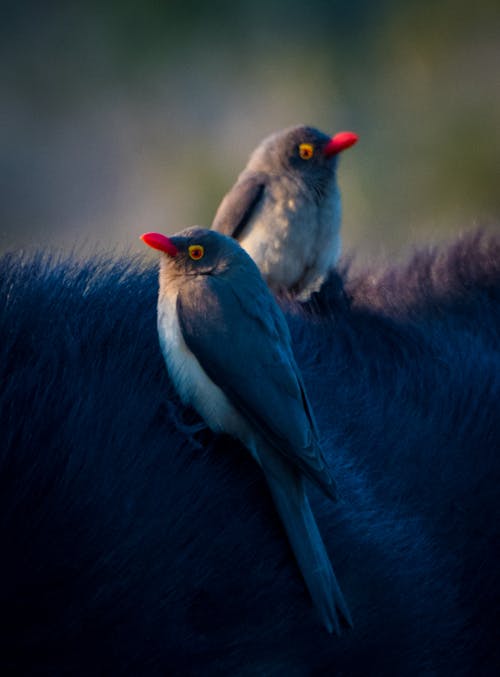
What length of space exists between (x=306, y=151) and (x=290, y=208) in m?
0.13

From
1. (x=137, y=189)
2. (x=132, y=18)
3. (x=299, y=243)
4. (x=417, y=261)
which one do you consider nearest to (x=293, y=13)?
(x=132, y=18)

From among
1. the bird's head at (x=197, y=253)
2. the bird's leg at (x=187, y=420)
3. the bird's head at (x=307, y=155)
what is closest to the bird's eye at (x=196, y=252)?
the bird's head at (x=197, y=253)

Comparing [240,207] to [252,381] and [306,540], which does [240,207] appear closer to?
[252,381]

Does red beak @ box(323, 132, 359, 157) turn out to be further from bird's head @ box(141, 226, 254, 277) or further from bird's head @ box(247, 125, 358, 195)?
bird's head @ box(141, 226, 254, 277)

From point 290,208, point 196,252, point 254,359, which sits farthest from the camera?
point 290,208

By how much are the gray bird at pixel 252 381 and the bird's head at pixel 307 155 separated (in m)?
0.97

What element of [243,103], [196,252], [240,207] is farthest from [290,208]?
[243,103]

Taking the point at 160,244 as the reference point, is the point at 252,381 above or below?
below

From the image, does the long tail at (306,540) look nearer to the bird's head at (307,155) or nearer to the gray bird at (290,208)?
the gray bird at (290,208)

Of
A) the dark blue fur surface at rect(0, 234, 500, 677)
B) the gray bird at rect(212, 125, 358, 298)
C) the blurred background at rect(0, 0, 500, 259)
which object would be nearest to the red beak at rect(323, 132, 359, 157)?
the gray bird at rect(212, 125, 358, 298)

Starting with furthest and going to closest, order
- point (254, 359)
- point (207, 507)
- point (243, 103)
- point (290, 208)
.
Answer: point (243, 103), point (290, 208), point (254, 359), point (207, 507)

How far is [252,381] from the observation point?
110 cm

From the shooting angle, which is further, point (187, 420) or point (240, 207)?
point (240, 207)

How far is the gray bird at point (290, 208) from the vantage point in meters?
2.08
